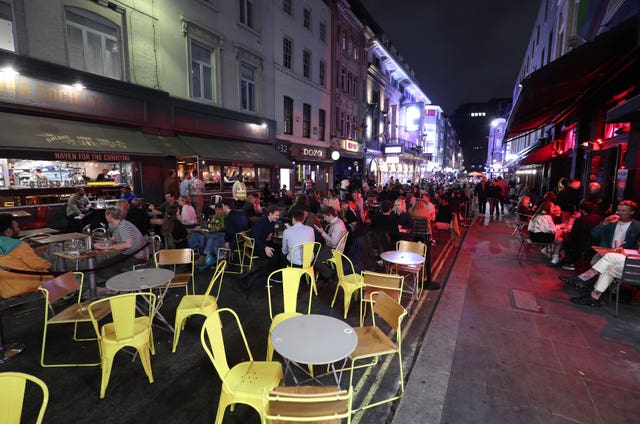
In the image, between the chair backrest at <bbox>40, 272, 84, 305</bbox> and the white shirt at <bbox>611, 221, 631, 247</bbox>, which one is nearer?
the chair backrest at <bbox>40, 272, 84, 305</bbox>

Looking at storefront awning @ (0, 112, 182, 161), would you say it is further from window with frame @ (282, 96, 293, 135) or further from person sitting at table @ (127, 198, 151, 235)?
window with frame @ (282, 96, 293, 135)

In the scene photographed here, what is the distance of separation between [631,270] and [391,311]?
4.57m

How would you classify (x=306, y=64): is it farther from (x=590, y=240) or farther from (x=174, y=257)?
(x=590, y=240)

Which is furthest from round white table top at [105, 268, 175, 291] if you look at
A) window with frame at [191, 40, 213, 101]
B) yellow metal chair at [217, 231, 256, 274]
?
window with frame at [191, 40, 213, 101]

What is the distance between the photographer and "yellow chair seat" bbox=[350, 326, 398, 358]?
3145mm

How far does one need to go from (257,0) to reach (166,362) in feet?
60.2

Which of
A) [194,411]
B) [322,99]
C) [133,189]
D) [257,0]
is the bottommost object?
[194,411]

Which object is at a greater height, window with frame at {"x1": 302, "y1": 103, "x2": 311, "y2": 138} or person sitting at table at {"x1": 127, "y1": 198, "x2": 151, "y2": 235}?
window with frame at {"x1": 302, "y1": 103, "x2": 311, "y2": 138}

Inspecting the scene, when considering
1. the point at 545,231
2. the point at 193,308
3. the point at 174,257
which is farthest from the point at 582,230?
the point at 174,257

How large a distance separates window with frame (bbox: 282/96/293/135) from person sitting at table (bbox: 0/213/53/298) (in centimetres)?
1579

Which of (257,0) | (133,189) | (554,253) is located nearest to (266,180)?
(133,189)

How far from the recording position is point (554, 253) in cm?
838

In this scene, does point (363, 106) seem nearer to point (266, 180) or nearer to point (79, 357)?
point (266, 180)

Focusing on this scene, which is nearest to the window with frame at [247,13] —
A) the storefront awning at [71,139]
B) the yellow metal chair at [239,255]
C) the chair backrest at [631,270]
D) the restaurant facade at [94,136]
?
the restaurant facade at [94,136]
